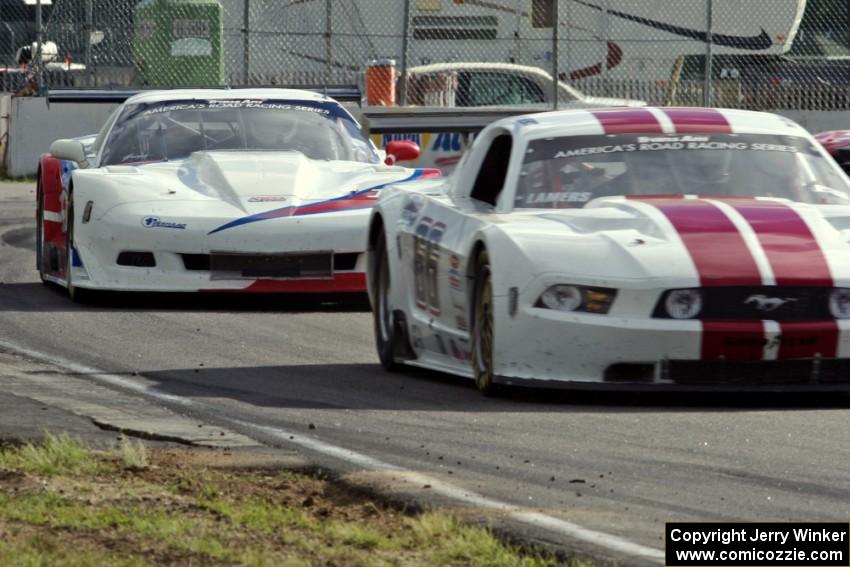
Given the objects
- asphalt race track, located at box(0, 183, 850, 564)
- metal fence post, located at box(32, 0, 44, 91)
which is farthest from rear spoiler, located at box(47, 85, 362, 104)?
metal fence post, located at box(32, 0, 44, 91)

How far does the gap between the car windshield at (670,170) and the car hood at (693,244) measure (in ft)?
1.18

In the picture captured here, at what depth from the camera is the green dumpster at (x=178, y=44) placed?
23.9 m

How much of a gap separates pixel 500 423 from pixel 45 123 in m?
18.3

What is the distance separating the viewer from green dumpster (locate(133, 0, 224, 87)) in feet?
78.3

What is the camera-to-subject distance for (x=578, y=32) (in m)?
25.9

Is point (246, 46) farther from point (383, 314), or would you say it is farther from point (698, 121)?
point (698, 121)

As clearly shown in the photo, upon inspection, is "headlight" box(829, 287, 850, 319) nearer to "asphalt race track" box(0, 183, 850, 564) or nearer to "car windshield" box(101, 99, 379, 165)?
"asphalt race track" box(0, 183, 850, 564)

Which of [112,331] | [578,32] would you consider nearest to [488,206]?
[112,331]

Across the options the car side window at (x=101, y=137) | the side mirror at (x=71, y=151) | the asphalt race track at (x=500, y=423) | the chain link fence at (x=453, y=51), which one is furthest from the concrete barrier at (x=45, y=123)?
the asphalt race track at (x=500, y=423)

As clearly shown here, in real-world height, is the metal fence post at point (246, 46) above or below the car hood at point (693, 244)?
below

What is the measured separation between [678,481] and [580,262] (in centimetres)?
185

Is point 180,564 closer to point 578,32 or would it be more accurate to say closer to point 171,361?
point 171,361

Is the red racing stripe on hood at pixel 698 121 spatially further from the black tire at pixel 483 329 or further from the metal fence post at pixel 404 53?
the metal fence post at pixel 404 53

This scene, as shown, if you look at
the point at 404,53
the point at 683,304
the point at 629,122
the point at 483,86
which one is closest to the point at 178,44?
the point at 404,53
